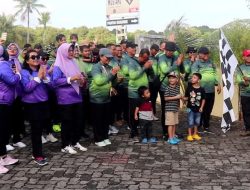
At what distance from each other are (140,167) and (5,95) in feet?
7.37

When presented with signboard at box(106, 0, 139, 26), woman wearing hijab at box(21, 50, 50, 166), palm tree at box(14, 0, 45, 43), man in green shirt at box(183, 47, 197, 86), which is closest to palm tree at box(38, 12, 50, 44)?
palm tree at box(14, 0, 45, 43)

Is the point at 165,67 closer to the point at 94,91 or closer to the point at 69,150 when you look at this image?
the point at 94,91

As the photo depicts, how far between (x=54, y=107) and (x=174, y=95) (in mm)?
2381

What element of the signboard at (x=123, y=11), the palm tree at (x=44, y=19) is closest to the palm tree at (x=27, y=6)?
the palm tree at (x=44, y=19)

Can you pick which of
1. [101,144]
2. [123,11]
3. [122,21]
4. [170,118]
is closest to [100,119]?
[101,144]

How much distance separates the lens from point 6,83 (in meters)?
5.45

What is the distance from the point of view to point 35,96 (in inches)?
227

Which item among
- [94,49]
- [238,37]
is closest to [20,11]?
[238,37]

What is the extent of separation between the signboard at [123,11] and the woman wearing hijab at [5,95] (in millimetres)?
9695

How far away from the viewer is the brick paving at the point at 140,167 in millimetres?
5023

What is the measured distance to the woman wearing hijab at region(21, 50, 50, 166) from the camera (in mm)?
5691

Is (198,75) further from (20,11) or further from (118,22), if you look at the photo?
Answer: (20,11)

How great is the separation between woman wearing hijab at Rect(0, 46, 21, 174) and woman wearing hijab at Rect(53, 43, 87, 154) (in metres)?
0.76

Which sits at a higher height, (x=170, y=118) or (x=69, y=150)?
(x=170, y=118)
